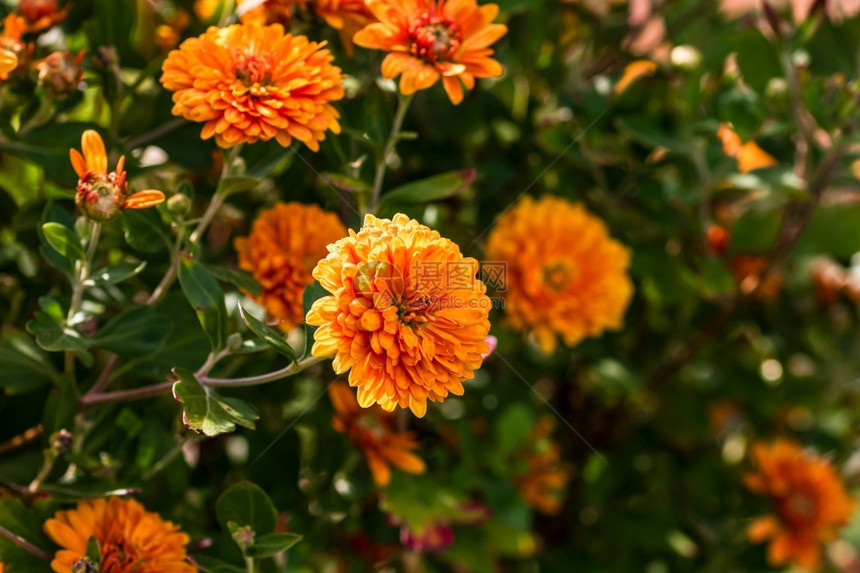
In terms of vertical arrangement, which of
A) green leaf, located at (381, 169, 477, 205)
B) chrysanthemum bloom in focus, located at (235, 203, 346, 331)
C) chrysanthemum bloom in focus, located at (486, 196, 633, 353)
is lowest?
chrysanthemum bloom in focus, located at (486, 196, 633, 353)

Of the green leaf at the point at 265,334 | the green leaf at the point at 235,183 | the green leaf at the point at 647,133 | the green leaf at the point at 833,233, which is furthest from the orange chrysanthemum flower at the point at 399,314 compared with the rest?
the green leaf at the point at 833,233

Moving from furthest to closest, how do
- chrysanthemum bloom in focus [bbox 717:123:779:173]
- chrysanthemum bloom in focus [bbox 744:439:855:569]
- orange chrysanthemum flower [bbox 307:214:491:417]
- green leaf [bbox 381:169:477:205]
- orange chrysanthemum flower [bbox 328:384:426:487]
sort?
chrysanthemum bloom in focus [bbox 744:439:855:569] < chrysanthemum bloom in focus [bbox 717:123:779:173] < orange chrysanthemum flower [bbox 328:384:426:487] < green leaf [bbox 381:169:477:205] < orange chrysanthemum flower [bbox 307:214:491:417]

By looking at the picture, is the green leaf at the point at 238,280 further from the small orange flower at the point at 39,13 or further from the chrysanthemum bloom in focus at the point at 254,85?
the small orange flower at the point at 39,13

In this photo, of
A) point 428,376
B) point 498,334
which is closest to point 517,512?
point 498,334

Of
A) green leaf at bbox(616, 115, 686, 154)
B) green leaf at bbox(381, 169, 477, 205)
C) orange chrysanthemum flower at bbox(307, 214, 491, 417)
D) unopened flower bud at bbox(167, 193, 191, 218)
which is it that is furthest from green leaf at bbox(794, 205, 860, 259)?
unopened flower bud at bbox(167, 193, 191, 218)

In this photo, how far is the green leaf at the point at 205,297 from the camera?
24.8 inches

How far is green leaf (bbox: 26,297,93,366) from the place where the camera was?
2.07 feet

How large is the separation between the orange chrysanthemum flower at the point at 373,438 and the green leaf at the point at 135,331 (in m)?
0.20

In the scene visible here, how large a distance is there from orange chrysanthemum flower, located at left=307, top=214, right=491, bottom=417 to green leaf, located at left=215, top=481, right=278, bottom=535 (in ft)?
0.58

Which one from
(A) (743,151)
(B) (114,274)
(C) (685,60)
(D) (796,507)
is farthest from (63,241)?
(D) (796,507)

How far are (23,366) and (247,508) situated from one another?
225mm

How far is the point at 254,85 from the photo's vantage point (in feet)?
2.06

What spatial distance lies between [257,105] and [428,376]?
9.3 inches

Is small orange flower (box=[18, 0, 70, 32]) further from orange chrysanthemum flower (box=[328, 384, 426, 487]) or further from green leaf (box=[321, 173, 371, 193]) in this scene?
orange chrysanthemum flower (box=[328, 384, 426, 487])
